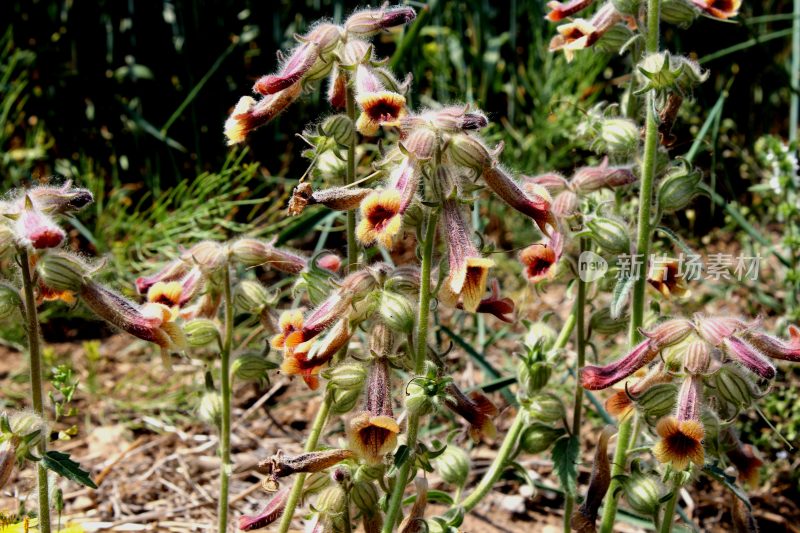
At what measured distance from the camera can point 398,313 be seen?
68.6 inches

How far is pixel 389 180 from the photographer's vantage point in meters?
1.74

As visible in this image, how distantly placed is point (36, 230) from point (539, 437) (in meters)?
1.28

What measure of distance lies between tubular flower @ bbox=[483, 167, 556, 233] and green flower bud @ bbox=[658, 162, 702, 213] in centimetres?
53

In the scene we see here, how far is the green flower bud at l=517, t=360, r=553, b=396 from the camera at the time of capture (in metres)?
2.30

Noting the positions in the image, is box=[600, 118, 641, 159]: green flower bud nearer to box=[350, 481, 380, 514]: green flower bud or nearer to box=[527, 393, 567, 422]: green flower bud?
box=[527, 393, 567, 422]: green flower bud

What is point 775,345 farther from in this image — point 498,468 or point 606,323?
point 498,468

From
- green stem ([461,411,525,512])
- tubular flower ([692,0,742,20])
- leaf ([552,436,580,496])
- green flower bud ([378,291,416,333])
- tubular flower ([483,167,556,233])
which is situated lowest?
green stem ([461,411,525,512])

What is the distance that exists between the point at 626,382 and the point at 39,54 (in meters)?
3.62

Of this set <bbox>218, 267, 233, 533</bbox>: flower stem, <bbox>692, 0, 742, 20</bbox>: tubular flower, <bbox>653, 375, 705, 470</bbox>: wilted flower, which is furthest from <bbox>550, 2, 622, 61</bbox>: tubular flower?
<bbox>218, 267, 233, 533</bbox>: flower stem

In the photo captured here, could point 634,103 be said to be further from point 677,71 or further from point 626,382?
point 626,382

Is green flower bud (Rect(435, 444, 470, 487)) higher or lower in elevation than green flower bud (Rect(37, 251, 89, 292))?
lower

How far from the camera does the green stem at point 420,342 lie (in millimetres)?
1745

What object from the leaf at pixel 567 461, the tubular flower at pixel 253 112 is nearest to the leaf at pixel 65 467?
the tubular flower at pixel 253 112

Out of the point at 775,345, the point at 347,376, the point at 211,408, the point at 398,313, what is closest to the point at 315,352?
the point at 347,376
